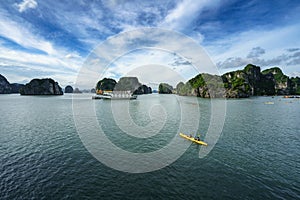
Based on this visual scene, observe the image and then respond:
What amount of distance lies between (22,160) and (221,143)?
3832 cm

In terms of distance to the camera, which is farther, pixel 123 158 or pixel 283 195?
pixel 123 158

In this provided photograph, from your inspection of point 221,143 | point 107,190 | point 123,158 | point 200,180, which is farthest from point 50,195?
point 221,143

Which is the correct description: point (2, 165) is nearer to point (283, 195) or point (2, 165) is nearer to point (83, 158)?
point (83, 158)

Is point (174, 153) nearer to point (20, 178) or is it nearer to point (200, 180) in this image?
point (200, 180)

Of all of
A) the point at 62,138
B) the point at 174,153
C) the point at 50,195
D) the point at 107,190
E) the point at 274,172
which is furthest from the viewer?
the point at 62,138

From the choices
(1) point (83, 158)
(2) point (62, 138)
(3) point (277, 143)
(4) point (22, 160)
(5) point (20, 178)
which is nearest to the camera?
(5) point (20, 178)

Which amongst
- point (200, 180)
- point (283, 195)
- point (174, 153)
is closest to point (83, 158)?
point (174, 153)

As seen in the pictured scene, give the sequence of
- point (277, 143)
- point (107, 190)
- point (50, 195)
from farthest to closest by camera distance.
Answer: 1. point (277, 143)
2. point (107, 190)
3. point (50, 195)

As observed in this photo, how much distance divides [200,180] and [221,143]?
1707 centimetres

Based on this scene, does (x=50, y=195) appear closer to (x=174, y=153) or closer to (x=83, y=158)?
(x=83, y=158)

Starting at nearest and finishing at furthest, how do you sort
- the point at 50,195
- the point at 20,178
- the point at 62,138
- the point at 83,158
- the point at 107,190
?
the point at 50,195, the point at 107,190, the point at 20,178, the point at 83,158, the point at 62,138

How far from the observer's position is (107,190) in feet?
59.2

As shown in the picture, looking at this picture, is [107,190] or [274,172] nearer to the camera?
[107,190]

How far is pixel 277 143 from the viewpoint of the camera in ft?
111
